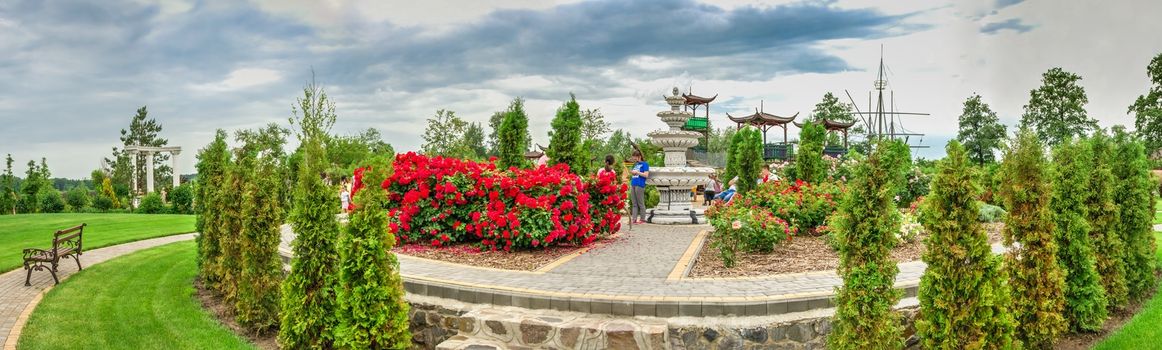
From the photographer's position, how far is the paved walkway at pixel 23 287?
23.1ft

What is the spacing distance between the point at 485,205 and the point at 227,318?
11.4 ft

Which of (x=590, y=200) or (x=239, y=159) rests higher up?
(x=239, y=159)

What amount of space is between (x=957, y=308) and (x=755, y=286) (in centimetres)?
173

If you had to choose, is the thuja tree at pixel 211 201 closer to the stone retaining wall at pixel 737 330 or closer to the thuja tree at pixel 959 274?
the stone retaining wall at pixel 737 330

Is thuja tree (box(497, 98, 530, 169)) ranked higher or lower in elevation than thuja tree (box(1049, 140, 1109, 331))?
higher

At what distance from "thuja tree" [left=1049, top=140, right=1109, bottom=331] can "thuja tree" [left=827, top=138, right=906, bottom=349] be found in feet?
9.29

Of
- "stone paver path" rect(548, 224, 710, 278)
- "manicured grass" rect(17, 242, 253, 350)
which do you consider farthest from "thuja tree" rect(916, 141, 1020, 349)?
"manicured grass" rect(17, 242, 253, 350)

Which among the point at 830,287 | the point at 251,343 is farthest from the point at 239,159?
the point at 830,287

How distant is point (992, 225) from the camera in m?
11.3

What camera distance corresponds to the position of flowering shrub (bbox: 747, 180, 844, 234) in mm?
10369

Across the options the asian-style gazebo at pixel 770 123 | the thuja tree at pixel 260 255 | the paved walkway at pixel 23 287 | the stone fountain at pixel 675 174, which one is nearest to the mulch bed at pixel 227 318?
the thuja tree at pixel 260 255

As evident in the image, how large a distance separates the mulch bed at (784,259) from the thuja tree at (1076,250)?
1.30m

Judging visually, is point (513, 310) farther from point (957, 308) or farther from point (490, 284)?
point (957, 308)

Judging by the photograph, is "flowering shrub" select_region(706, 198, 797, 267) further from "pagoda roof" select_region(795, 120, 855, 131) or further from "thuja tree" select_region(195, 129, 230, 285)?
"pagoda roof" select_region(795, 120, 855, 131)
